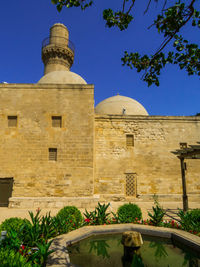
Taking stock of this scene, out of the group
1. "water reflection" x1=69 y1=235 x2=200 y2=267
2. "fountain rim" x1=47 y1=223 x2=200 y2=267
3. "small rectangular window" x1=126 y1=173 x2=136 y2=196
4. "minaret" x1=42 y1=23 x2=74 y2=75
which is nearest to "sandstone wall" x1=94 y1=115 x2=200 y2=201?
"small rectangular window" x1=126 y1=173 x2=136 y2=196

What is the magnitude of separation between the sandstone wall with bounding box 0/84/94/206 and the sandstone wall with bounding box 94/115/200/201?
201 cm

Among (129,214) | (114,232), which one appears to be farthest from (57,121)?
(114,232)

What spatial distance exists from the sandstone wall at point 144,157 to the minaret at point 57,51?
1229cm

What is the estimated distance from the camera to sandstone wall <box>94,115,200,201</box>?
12050mm

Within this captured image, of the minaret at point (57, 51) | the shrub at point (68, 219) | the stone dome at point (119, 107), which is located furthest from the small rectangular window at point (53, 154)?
the minaret at point (57, 51)

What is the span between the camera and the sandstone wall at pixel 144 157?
1205cm

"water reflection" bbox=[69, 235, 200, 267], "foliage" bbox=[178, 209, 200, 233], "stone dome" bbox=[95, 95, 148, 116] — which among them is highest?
"stone dome" bbox=[95, 95, 148, 116]

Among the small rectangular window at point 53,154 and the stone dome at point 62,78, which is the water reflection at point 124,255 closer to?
the small rectangular window at point 53,154

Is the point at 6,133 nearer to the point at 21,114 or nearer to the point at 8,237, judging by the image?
the point at 21,114

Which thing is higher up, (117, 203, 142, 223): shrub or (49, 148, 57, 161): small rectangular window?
(49, 148, 57, 161): small rectangular window

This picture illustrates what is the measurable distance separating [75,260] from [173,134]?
442 inches

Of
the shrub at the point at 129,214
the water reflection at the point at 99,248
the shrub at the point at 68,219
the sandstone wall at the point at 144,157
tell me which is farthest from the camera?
the sandstone wall at the point at 144,157

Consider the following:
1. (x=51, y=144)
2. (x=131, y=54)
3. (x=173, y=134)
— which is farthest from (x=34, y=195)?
(x=173, y=134)

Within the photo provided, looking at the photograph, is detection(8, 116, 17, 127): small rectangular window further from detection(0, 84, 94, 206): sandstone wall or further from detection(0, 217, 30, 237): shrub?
detection(0, 217, 30, 237): shrub
